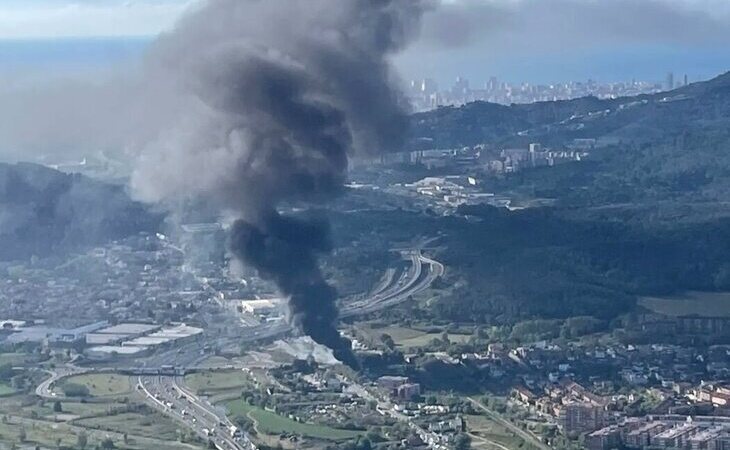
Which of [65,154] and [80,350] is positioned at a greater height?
[65,154]

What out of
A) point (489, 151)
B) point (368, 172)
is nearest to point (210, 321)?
point (368, 172)

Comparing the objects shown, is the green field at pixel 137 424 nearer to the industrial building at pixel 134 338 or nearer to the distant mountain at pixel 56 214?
the industrial building at pixel 134 338

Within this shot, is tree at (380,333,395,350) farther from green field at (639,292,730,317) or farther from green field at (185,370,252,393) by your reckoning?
green field at (639,292,730,317)

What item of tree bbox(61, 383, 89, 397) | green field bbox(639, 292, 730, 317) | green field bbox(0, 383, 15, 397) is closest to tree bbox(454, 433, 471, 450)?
tree bbox(61, 383, 89, 397)

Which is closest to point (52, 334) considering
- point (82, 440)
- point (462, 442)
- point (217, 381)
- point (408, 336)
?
point (217, 381)

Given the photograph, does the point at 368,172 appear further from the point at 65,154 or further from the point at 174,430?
the point at 174,430

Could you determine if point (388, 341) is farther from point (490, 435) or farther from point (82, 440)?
point (82, 440)
